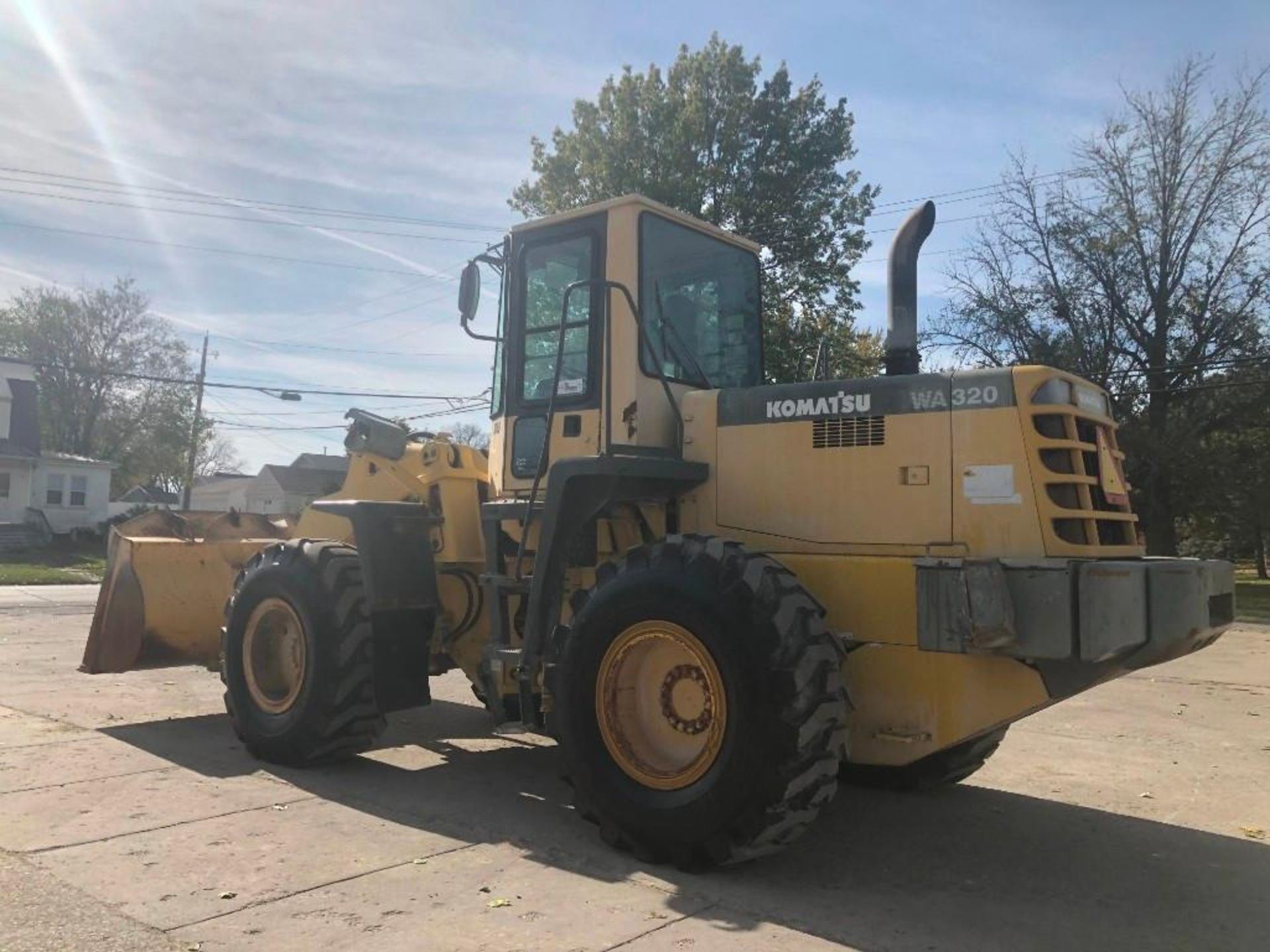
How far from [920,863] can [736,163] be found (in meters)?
25.1

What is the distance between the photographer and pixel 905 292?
5453mm

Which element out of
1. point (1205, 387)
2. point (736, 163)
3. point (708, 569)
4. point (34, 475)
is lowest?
point (708, 569)

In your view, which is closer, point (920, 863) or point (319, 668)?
point (920, 863)

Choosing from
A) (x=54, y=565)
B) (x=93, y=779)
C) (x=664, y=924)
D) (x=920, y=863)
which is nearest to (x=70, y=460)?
(x=54, y=565)

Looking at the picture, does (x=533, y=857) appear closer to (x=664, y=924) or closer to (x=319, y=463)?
(x=664, y=924)

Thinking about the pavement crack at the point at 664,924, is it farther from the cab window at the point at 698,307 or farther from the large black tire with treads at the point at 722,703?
the cab window at the point at 698,307

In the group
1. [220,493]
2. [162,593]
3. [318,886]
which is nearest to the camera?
[318,886]

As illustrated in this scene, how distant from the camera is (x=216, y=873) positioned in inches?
177

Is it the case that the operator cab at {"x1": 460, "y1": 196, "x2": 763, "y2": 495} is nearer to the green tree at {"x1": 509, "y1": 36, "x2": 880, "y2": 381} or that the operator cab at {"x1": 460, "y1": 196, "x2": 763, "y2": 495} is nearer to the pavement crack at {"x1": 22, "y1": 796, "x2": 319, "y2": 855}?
the pavement crack at {"x1": 22, "y1": 796, "x2": 319, "y2": 855}

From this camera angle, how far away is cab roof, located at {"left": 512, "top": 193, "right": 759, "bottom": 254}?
5918 mm

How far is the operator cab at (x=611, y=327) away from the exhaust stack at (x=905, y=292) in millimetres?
1189

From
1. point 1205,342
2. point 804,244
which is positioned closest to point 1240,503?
point 1205,342

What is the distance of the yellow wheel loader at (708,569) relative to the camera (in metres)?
4.36

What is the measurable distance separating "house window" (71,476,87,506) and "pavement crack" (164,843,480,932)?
4205cm
